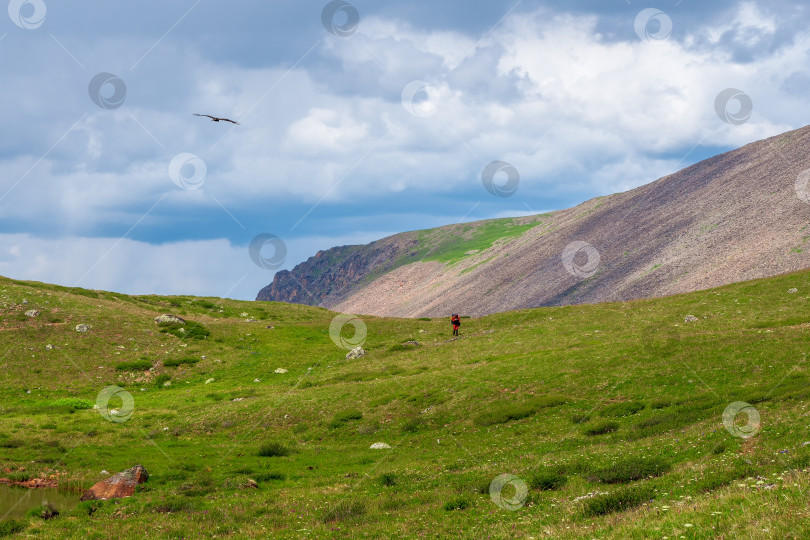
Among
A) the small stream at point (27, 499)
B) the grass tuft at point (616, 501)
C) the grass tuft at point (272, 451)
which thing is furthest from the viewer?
the grass tuft at point (272, 451)

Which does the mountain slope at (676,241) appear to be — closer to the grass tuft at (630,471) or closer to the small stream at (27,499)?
the grass tuft at (630,471)

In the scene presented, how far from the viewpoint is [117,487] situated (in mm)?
23969

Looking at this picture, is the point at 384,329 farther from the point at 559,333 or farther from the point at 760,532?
the point at 760,532

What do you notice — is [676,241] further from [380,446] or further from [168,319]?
[380,446]

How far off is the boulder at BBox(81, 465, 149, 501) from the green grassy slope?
0.78 meters

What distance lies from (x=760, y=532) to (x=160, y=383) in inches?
2125

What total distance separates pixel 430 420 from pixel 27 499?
72.3ft

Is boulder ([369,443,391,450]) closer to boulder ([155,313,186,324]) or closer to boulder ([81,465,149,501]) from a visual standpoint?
boulder ([81,465,149,501])

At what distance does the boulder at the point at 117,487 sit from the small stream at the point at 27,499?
0.79 meters

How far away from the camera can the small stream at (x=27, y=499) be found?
73.3 feet

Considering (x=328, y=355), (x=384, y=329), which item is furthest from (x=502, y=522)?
(x=384, y=329)

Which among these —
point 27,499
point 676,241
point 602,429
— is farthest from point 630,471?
point 676,241

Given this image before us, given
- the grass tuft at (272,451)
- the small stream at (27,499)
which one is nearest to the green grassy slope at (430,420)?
the grass tuft at (272,451)

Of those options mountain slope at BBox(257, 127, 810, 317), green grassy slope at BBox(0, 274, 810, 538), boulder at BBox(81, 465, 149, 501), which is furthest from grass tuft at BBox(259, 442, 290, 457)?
mountain slope at BBox(257, 127, 810, 317)
